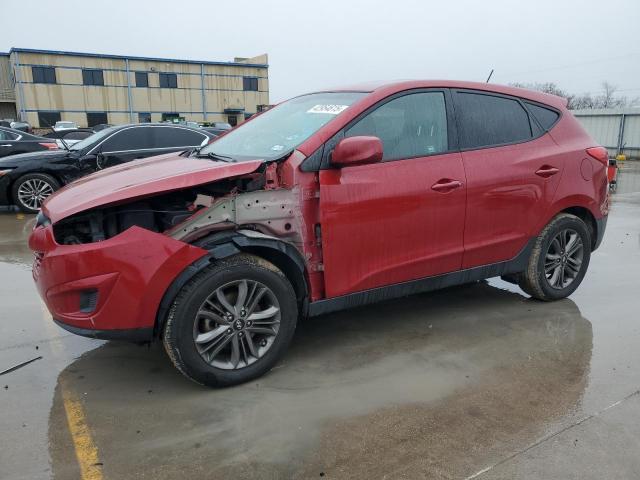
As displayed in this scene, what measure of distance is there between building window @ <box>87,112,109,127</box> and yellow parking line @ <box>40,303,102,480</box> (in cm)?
5377

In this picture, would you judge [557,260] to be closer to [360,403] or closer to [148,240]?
[360,403]

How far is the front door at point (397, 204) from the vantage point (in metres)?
3.20

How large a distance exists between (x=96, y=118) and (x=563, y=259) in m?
54.3

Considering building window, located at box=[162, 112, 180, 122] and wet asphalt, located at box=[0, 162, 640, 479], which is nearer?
wet asphalt, located at box=[0, 162, 640, 479]

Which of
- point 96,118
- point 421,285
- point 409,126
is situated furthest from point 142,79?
point 421,285

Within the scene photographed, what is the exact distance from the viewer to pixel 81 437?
2.65m

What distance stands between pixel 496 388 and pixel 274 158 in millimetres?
1909

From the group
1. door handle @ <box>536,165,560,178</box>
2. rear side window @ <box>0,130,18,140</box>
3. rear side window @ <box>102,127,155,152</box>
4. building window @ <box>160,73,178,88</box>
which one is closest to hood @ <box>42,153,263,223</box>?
door handle @ <box>536,165,560,178</box>

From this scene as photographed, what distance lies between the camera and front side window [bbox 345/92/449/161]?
3.43 meters

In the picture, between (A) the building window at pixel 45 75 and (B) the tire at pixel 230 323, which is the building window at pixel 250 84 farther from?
(B) the tire at pixel 230 323

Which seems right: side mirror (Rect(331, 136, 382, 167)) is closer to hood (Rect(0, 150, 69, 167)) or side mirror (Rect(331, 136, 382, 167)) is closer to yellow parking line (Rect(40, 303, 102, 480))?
yellow parking line (Rect(40, 303, 102, 480))

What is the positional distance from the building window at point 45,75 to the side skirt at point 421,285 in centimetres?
5413

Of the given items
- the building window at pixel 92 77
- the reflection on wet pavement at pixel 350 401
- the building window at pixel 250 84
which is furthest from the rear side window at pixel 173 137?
the building window at pixel 250 84

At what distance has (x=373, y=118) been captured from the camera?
343 cm
